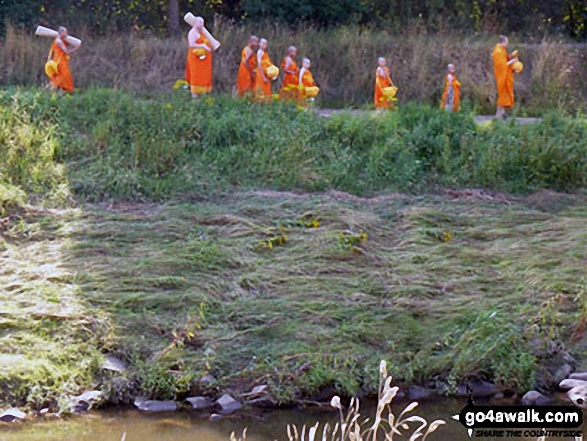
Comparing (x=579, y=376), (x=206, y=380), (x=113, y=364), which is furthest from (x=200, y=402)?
(x=579, y=376)

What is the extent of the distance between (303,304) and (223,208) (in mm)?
2320

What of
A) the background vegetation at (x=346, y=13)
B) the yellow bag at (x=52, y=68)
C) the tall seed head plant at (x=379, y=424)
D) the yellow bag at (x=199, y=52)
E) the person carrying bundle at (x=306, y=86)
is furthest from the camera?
the background vegetation at (x=346, y=13)

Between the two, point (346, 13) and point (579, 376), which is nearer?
point (579, 376)

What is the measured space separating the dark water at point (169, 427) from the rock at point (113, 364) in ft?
1.50

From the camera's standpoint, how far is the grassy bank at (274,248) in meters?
7.89

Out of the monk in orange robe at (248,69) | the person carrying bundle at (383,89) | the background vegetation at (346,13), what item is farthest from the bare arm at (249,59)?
the background vegetation at (346,13)

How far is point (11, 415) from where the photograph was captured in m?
7.10

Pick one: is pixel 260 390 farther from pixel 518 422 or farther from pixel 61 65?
pixel 61 65

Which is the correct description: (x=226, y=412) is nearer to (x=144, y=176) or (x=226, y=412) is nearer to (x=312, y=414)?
(x=312, y=414)

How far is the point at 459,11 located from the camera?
25703mm

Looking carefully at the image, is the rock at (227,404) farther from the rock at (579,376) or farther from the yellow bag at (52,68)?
the yellow bag at (52,68)

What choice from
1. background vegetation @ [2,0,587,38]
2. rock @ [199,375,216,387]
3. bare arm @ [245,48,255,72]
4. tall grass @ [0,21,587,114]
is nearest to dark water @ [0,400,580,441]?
rock @ [199,375,216,387]

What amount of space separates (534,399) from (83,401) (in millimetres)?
3547

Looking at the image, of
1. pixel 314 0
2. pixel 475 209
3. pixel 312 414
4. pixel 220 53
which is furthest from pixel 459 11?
pixel 312 414
